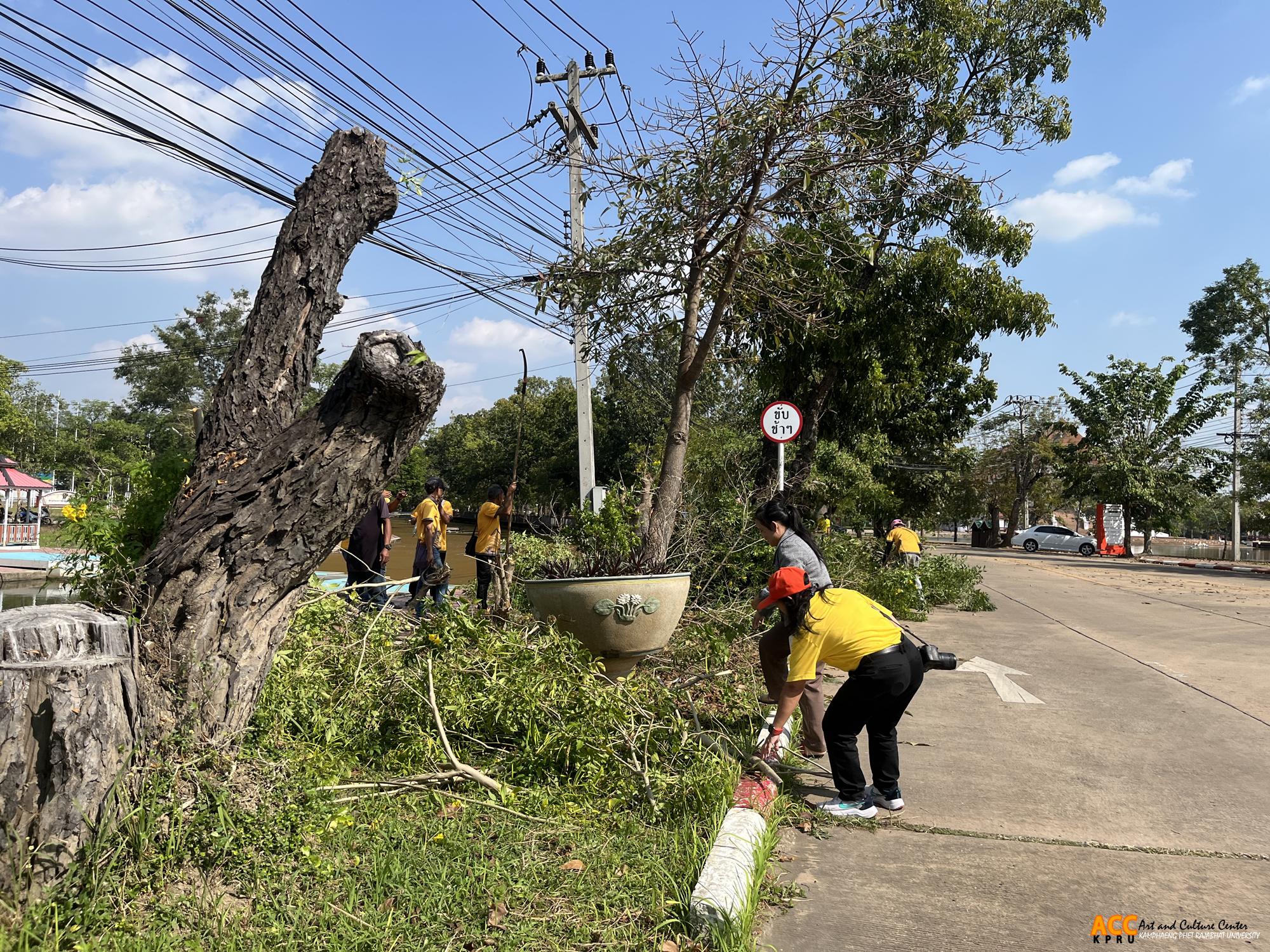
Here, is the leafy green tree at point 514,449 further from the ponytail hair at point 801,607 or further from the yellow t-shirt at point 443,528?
the ponytail hair at point 801,607

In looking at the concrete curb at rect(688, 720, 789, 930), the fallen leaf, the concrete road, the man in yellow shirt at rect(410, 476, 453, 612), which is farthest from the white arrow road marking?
the man in yellow shirt at rect(410, 476, 453, 612)

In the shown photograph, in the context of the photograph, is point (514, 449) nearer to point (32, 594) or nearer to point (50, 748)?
point (32, 594)

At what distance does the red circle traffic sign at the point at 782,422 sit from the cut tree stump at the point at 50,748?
785 cm

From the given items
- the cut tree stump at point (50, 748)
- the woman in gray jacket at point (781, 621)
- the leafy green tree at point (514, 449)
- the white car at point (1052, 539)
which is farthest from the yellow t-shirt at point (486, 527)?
the white car at point (1052, 539)

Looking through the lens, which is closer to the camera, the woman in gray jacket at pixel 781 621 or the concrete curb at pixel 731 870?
Answer: the concrete curb at pixel 731 870

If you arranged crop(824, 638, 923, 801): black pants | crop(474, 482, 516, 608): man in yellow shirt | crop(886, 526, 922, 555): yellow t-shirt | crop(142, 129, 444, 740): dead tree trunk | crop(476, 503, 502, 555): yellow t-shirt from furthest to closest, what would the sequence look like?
crop(886, 526, 922, 555): yellow t-shirt, crop(476, 503, 502, 555): yellow t-shirt, crop(474, 482, 516, 608): man in yellow shirt, crop(824, 638, 923, 801): black pants, crop(142, 129, 444, 740): dead tree trunk

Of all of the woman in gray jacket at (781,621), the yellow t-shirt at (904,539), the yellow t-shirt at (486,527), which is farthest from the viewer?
the yellow t-shirt at (904,539)

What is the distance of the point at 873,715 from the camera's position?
14.4ft

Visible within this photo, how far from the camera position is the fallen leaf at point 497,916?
2.95 meters

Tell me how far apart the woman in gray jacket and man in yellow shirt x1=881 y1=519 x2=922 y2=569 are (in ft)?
28.5

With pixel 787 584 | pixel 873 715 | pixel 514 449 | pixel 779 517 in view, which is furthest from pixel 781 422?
pixel 514 449

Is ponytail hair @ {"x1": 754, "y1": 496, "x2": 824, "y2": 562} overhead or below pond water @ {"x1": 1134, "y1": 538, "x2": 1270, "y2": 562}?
overhead

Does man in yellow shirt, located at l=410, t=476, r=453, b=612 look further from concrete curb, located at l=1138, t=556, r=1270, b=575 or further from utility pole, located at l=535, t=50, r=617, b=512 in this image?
concrete curb, located at l=1138, t=556, r=1270, b=575

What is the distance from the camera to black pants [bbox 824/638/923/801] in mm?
4359
